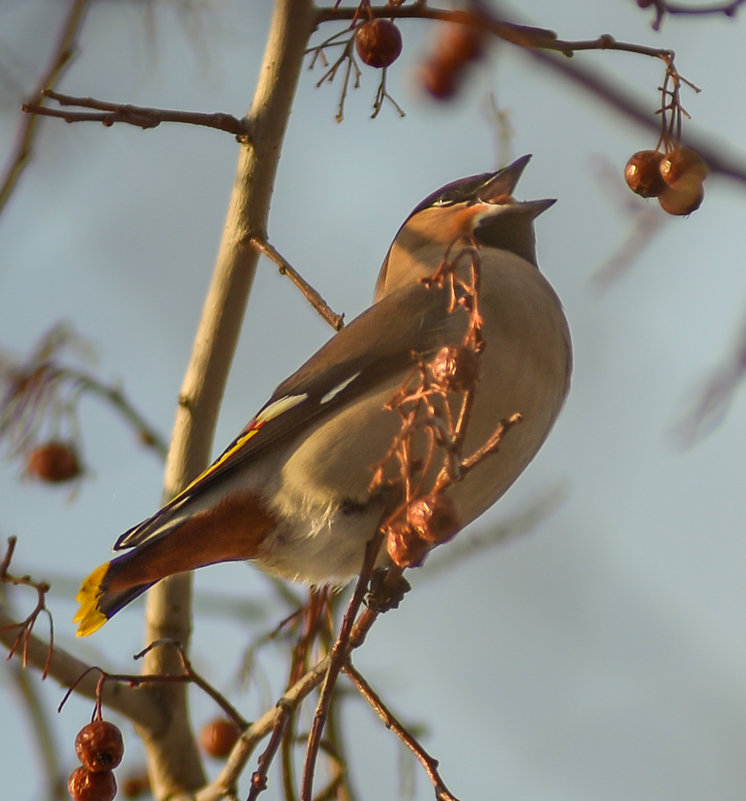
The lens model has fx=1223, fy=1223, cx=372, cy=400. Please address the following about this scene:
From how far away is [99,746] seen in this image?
254cm

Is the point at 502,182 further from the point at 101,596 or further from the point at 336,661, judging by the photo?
the point at 336,661

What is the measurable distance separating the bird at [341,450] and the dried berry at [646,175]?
36 cm

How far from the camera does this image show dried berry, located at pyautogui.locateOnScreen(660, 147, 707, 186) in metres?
2.40

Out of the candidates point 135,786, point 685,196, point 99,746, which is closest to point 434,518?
point 685,196

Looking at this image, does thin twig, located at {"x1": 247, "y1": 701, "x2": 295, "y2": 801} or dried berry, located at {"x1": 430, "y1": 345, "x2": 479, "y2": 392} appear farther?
thin twig, located at {"x1": 247, "y1": 701, "x2": 295, "y2": 801}

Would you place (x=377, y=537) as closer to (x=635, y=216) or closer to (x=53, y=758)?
(x=635, y=216)

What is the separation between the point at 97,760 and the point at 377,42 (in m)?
1.69

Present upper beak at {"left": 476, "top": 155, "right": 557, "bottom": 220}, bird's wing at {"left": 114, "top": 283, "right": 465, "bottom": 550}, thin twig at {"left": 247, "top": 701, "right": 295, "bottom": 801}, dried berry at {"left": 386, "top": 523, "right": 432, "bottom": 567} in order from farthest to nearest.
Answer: upper beak at {"left": 476, "top": 155, "right": 557, "bottom": 220}
bird's wing at {"left": 114, "top": 283, "right": 465, "bottom": 550}
thin twig at {"left": 247, "top": 701, "right": 295, "bottom": 801}
dried berry at {"left": 386, "top": 523, "right": 432, "bottom": 567}


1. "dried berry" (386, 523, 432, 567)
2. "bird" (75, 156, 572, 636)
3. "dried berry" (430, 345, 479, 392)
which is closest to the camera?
"dried berry" (430, 345, 479, 392)

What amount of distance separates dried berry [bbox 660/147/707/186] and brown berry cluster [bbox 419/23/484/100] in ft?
1.61

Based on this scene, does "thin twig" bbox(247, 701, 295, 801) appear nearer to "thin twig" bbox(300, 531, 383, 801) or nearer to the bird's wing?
"thin twig" bbox(300, 531, 383, 801)

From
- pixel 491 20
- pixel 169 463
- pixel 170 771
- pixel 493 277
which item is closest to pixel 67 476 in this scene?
pixel 169 463

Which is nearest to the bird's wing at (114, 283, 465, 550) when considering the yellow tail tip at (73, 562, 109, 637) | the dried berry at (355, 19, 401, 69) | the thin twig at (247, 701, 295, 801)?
the yellow tail tip at (73, 562, 109, 637)

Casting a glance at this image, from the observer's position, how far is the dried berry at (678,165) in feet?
7.88
